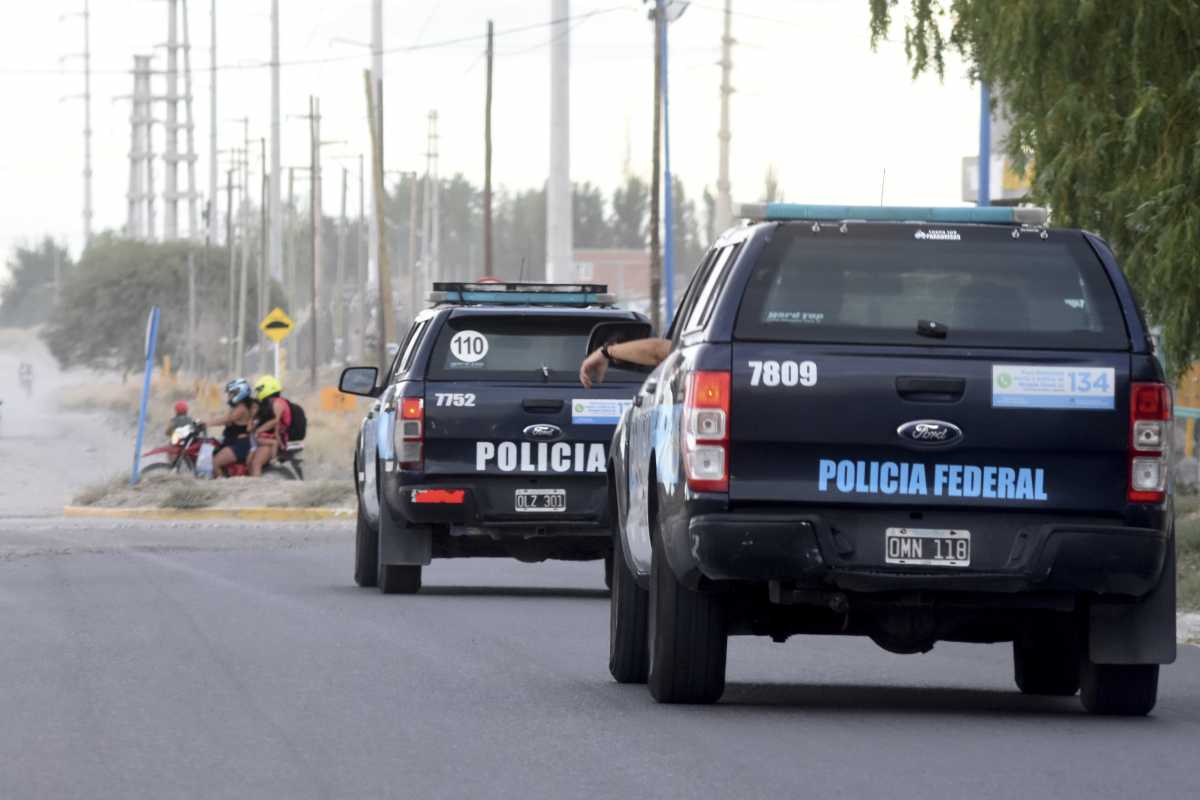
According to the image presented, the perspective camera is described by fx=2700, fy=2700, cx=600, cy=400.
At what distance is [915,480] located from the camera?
9922 mm

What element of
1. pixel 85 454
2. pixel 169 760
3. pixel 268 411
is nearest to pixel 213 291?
pixel 85 454

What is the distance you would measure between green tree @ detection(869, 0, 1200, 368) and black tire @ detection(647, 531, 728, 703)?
24.1 ft

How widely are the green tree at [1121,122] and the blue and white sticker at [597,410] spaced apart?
338 cm

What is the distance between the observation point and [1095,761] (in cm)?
905

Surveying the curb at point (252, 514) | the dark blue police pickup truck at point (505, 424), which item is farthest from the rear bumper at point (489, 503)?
the curb at point (252, 514)

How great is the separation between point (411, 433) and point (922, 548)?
7.89 metres

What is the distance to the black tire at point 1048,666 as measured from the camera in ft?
37.6

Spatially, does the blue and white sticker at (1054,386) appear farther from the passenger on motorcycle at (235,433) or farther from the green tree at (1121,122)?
the passenger on motorcycle at (235,433)

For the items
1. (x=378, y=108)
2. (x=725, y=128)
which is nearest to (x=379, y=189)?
(x=378, y=108)

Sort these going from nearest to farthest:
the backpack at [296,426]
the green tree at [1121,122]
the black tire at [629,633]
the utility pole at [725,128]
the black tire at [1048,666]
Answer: the black tire at [1048,666]
the black tire at [629,633]
the green tree at [1121,122]
the backpack at [296,426]
the utility pole at [725,128]

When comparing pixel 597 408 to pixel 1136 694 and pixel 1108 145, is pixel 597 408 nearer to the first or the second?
pixel 1108 145

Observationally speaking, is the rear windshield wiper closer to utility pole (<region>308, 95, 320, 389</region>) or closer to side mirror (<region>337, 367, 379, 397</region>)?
side mirror (<region>337, 367, 379, 397</region>)

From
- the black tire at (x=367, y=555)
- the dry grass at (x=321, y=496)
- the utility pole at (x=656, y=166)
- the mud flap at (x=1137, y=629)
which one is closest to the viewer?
the mud flap at (x=1137, y=629)

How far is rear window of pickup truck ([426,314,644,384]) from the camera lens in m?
17.5
